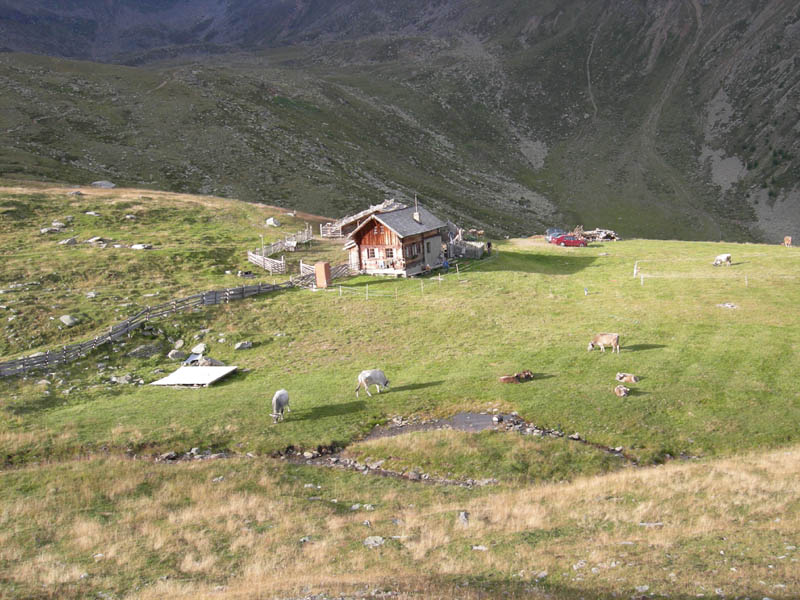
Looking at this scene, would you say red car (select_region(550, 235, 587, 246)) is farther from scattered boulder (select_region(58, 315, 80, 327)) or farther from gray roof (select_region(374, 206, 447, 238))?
scattered boulder (select_region(58, 315, 80, 327))

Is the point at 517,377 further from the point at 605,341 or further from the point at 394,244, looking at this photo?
the point at 394,244

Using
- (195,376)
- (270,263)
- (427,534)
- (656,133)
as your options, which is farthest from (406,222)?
(656,133)

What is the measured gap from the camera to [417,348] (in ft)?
124

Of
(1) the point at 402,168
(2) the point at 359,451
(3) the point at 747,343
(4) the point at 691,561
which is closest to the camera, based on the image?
(4) the point at 691,561

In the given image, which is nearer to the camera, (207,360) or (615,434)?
(615,434)

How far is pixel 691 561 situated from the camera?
49.2 feet

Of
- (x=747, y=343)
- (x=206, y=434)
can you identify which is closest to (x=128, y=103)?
(x=206, y=434)

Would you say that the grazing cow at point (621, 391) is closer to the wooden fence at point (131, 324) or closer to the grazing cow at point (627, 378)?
the grazing cow at point (627, 378)

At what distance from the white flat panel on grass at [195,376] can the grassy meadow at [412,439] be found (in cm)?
85

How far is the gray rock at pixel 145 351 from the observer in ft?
123

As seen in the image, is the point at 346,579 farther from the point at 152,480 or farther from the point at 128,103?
the point at 128,103

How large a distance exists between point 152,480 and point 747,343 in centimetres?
3301

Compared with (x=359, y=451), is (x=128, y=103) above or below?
above

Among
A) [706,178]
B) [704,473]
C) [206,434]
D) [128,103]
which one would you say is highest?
[128,103]
